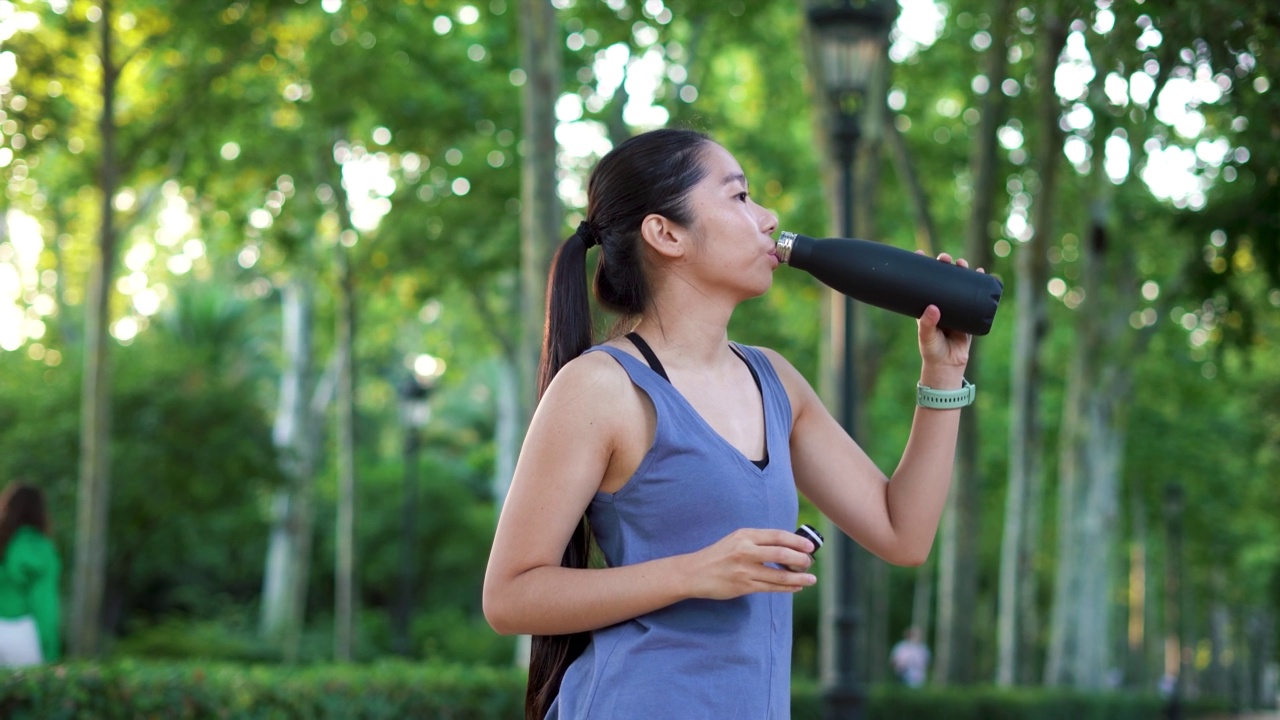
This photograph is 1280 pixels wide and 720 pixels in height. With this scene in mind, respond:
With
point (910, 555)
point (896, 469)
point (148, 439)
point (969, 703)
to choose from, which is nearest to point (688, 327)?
point (896, 469)

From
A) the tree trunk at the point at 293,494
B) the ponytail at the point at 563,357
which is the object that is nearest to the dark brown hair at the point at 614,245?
the ponytail at the point at 563,357

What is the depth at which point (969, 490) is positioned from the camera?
713 inches

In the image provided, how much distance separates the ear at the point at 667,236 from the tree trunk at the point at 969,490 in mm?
15297

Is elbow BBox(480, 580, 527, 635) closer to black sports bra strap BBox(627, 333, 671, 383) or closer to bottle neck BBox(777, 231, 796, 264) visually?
black sports bra strap BBox(627, 333, 671, 383)

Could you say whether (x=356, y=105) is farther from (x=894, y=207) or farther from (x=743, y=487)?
(x=743, y=487)

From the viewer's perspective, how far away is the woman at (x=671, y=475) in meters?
2.09

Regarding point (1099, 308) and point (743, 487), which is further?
point (1099, 308)

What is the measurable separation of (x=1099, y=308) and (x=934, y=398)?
64.6 ft

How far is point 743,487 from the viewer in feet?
7.13

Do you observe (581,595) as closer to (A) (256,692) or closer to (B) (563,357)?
(B) (563,357)

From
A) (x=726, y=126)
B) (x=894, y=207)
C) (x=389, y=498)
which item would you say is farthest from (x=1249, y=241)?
(x=389, y=498)

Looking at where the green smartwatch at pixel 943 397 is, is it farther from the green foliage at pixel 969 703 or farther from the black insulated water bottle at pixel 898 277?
the green foliage at pixel 969 703

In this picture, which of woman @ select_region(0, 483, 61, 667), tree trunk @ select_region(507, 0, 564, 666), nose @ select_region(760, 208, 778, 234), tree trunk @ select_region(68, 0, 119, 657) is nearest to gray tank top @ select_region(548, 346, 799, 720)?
nose @ select_region(760, 208, 778, 234)

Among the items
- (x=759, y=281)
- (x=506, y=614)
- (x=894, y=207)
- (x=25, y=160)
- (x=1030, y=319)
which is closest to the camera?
(x=506, y=614)
